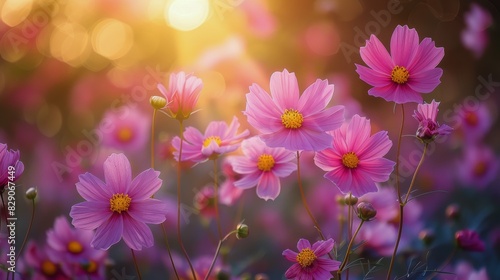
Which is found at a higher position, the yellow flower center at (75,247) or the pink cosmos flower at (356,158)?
the pink cosmos flower at (356,158)

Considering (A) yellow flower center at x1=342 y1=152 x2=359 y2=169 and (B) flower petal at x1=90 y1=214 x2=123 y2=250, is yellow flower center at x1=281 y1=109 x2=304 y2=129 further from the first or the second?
(B) flower petal at x1=90 y1=214 x2=123 y2=250

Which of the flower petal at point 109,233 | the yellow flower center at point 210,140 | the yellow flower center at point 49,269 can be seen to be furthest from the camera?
the yellow flower center at point 49,269

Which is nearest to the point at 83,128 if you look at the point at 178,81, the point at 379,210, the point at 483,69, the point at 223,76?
the point at 223,76

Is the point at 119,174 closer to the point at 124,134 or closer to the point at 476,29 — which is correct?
the point at 124,134

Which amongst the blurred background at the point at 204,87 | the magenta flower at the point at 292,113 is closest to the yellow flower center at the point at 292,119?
the magenta flower at the point at 292,113

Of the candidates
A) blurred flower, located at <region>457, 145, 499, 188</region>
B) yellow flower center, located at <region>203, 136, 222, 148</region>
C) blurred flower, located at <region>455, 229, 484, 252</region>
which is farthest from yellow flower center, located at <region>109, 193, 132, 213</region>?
blurred flower, located at <region>457, 145, 499, 188</region>

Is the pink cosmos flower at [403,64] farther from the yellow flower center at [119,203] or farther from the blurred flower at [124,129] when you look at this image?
the blurred flower at [124,129]
